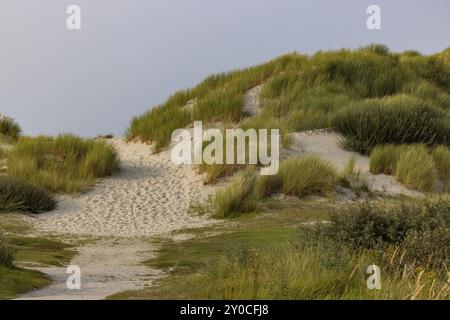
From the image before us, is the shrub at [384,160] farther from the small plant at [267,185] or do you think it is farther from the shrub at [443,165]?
the small plant at [267,185]

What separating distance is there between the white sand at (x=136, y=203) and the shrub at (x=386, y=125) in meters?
4.37

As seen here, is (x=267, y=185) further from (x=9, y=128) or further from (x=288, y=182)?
(x=9, y=128)

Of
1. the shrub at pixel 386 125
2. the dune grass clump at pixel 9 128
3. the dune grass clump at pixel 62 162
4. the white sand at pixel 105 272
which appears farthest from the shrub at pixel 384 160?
the dune grass clump at pixel 9 128

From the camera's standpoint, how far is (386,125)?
1880 cm

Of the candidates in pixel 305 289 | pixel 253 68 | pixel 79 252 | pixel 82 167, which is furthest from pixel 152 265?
pixel 253 68

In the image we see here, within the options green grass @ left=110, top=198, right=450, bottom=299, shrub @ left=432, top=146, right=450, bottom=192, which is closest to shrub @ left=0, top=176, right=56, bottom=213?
green grass @ left=110, top=198, right=450, bottom=299

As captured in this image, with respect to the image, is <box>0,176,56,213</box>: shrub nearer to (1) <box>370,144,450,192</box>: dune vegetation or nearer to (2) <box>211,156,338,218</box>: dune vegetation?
(2) <box>211,156,338,218</box>: dune vegetation

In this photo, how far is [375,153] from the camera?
57.4 ft

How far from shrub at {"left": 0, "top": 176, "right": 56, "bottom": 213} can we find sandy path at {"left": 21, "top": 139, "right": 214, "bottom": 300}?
309 mm

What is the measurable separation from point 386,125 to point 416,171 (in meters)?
2.42

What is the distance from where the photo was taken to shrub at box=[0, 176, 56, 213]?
1495 centimetres

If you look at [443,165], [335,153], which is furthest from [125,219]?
[443,165]

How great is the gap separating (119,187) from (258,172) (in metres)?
3.43
